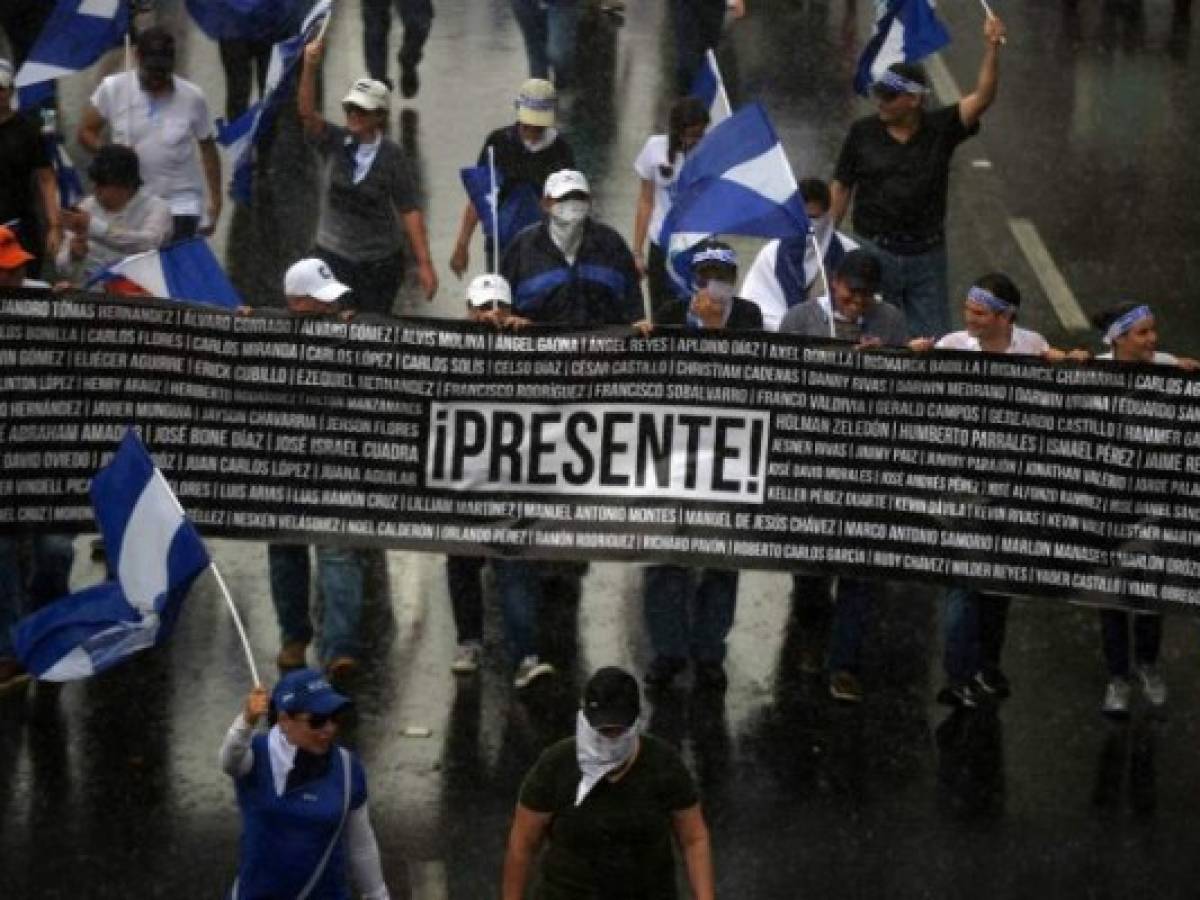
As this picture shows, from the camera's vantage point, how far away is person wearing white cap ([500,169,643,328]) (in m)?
13.1

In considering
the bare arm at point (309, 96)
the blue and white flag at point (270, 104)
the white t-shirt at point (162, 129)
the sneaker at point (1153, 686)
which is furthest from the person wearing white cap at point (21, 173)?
the sneaker at point (1153, 686)

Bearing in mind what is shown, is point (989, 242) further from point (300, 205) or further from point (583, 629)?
point (583, 629)

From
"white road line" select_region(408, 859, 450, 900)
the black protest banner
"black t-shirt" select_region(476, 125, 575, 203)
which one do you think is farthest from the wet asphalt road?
"black t-shirt" select_region(476, 125, 575, 203)

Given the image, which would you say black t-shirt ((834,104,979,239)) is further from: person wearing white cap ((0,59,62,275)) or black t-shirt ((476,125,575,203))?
person wearing white cap ((0,59,62,275))

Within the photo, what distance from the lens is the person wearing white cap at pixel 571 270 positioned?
13055 millimetres

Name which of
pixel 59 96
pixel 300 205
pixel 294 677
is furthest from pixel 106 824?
pixel 59 96

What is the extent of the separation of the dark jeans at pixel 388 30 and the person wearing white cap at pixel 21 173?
6181mm

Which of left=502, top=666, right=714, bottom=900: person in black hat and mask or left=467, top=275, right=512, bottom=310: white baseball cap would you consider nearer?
left=502, top=666, right=714, bottom=900: person in black hat and mask

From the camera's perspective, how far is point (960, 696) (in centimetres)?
1264

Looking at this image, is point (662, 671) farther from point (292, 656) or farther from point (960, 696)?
point (292, 656)

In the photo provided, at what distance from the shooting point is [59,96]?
2066 cm

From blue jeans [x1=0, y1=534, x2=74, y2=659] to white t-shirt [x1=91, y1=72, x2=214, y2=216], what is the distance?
317 centimetres

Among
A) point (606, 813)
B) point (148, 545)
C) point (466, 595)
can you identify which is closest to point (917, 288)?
point (466, 595)

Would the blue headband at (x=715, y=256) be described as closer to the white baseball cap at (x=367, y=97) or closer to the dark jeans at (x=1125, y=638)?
the dark jeans at (x=1125, y=638)
